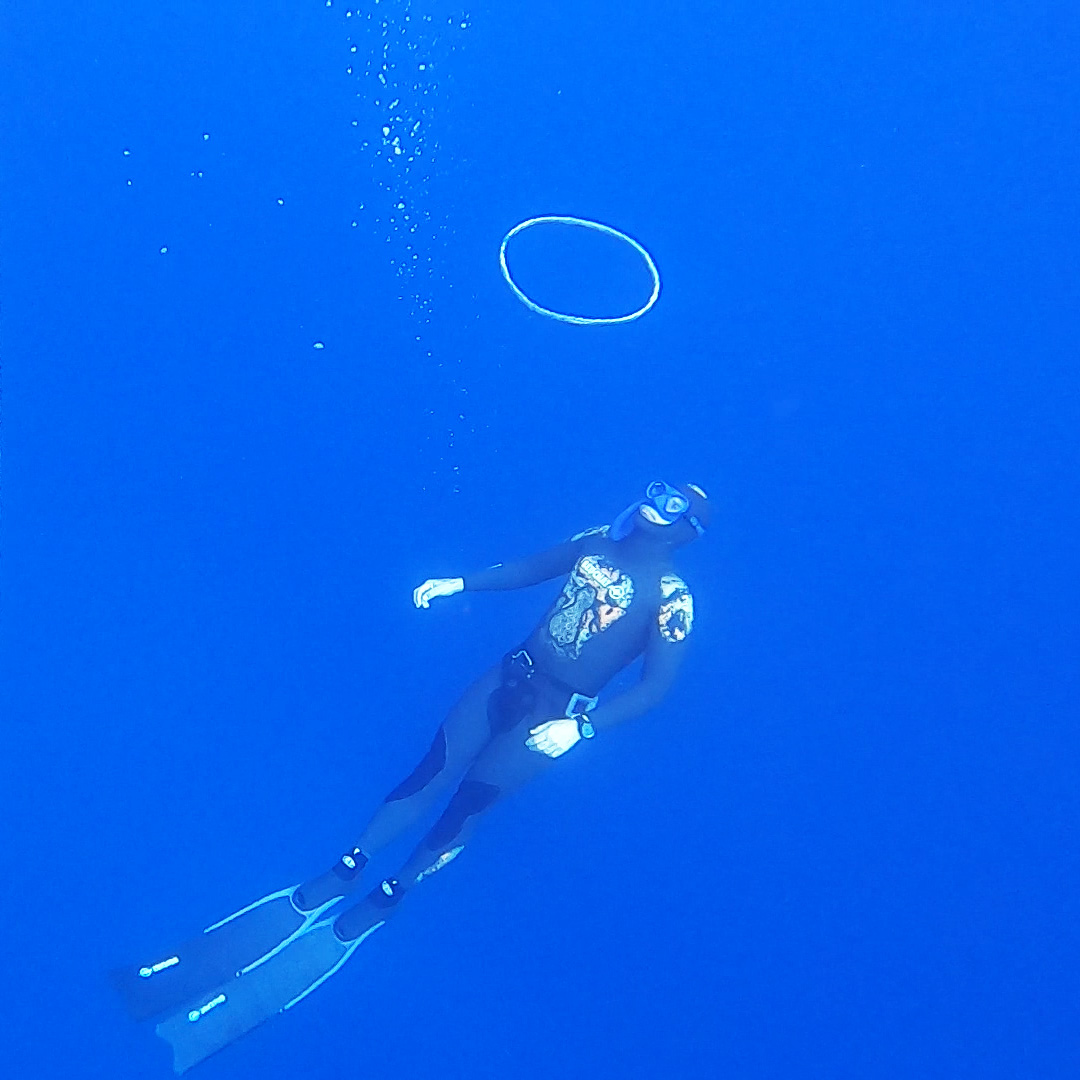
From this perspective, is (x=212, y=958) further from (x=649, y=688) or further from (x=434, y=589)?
(x=649, y=688)

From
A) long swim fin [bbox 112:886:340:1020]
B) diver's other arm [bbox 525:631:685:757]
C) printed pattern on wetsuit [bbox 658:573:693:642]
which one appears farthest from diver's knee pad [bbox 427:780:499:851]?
printed pattern on wetsuit [bbox 658:573:693:642]

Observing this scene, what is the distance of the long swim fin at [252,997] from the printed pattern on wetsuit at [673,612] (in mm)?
1510

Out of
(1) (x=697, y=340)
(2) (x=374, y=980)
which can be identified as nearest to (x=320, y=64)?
(1) (x=697, y=340)

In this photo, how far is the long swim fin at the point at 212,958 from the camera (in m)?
2.98

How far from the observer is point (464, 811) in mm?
2826

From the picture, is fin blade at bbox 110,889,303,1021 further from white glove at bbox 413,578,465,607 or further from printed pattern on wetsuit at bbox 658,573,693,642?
printed pattern on wetsuit at bbox 658,573,693,642

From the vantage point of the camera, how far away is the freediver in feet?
8.52

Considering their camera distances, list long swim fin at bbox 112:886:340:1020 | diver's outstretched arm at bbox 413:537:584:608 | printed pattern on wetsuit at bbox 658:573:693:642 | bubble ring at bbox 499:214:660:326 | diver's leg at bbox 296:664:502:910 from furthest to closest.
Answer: bubble ring at bbox 499:214:660:326, long swim fin at bbox 112:886:340:1020, diver's leg at bbox 296:664:502:910, diver's outstretched arm at bbox 413:537:584:608, printed pattern on wetsuit at bbox 658:573:693:642

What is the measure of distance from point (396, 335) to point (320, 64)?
3.88 ft

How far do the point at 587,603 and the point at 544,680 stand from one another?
1.08 ft

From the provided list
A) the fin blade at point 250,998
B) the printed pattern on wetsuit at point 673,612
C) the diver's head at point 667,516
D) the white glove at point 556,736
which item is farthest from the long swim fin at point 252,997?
the diver's head at point 667,516

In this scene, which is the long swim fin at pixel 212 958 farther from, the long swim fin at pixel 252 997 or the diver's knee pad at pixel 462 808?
the diver's knee pad at pixel 462 808

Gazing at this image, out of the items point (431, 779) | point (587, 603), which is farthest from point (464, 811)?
point (587, 603)

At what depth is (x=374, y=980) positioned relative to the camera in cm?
362
